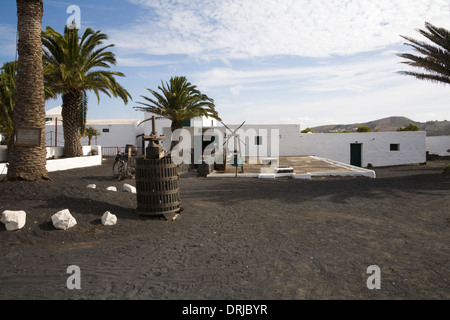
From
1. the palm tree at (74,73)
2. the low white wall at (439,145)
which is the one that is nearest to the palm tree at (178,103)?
the palm tree at (74,73)

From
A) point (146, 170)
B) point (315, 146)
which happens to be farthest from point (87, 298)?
point (315, 146)

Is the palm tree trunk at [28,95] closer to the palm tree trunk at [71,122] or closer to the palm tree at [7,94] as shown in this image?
the palm tree at [7,94]

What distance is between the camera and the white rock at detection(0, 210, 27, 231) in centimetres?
546

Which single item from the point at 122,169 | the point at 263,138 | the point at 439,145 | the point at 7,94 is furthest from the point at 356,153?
the point at 7,94

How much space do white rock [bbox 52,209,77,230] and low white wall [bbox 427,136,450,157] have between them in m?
37.6

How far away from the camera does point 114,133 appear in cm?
3544

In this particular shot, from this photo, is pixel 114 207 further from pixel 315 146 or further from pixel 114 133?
pixel 114 133

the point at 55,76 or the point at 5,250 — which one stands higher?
the point at 55,76

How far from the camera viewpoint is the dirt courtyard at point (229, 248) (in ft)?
11.9

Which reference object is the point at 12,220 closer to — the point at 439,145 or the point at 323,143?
the point at 323,143

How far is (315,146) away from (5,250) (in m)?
27.0

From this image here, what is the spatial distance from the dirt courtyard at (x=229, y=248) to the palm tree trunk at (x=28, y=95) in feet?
2.21
